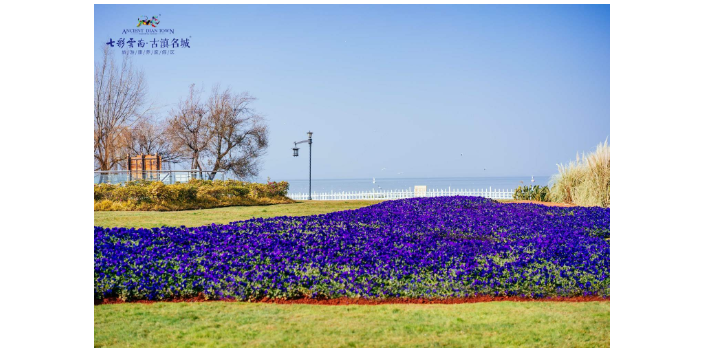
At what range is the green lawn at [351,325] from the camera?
3881mm

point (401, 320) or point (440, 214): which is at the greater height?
point (440, 214)

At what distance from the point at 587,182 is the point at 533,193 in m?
1.78

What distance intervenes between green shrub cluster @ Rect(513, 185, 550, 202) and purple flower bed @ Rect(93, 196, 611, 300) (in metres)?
4.62

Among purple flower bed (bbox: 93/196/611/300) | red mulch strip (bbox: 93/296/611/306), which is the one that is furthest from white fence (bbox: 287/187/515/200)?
red mulch strip (bbox: 93/296/611/306)

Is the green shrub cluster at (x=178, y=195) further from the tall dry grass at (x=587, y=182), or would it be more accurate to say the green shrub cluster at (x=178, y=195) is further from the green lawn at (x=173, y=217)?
the tall dry grass at (x=587, y=182)

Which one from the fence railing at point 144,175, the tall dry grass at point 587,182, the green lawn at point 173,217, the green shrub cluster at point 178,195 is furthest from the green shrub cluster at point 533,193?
the fence railing at point 144,175

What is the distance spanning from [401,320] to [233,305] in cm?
157

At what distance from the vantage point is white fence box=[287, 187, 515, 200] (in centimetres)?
1567

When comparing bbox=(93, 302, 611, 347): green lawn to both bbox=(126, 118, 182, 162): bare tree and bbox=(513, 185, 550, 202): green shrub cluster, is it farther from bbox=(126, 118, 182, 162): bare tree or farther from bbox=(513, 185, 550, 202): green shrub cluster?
bbox=(126, 118, 182, 162): bare tree

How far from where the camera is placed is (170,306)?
15.0ft
